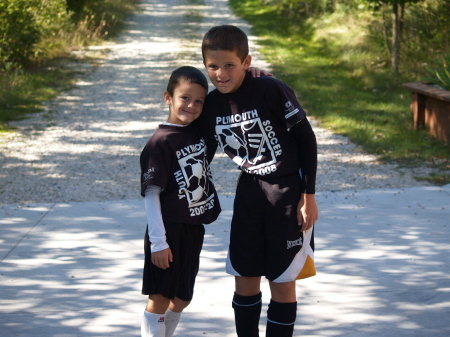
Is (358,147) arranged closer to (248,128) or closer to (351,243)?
(351,243)

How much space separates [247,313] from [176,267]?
0.43 metres

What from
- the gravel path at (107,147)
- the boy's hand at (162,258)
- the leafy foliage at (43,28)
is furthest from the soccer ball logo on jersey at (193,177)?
the leafy foliage at (43,28)

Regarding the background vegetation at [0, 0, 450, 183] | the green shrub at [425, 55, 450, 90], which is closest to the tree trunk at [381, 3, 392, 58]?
the background vegetation at [0, 0, 450, 183]

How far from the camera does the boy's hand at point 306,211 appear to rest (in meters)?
2.86

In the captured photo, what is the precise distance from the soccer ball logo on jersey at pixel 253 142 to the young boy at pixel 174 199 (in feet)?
0.49

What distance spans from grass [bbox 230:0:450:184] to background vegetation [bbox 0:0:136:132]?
4.05 meters

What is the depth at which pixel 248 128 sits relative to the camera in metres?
2.85

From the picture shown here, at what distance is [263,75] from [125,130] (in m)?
5.73

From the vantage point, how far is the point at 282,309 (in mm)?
2926

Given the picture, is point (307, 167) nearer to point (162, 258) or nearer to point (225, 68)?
point (225, 68)

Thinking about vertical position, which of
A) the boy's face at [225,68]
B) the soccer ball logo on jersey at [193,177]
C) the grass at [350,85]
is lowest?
the grass at [350,85]

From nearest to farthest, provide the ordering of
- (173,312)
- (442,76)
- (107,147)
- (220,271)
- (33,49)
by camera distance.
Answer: (173,312) < (220,271) < (107,147) < (442,76) < (33,49)

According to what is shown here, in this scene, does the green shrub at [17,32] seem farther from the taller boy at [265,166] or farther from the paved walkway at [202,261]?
the taller boy at [265,166]

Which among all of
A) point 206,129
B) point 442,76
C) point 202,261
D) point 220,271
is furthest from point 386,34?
point 206,129
